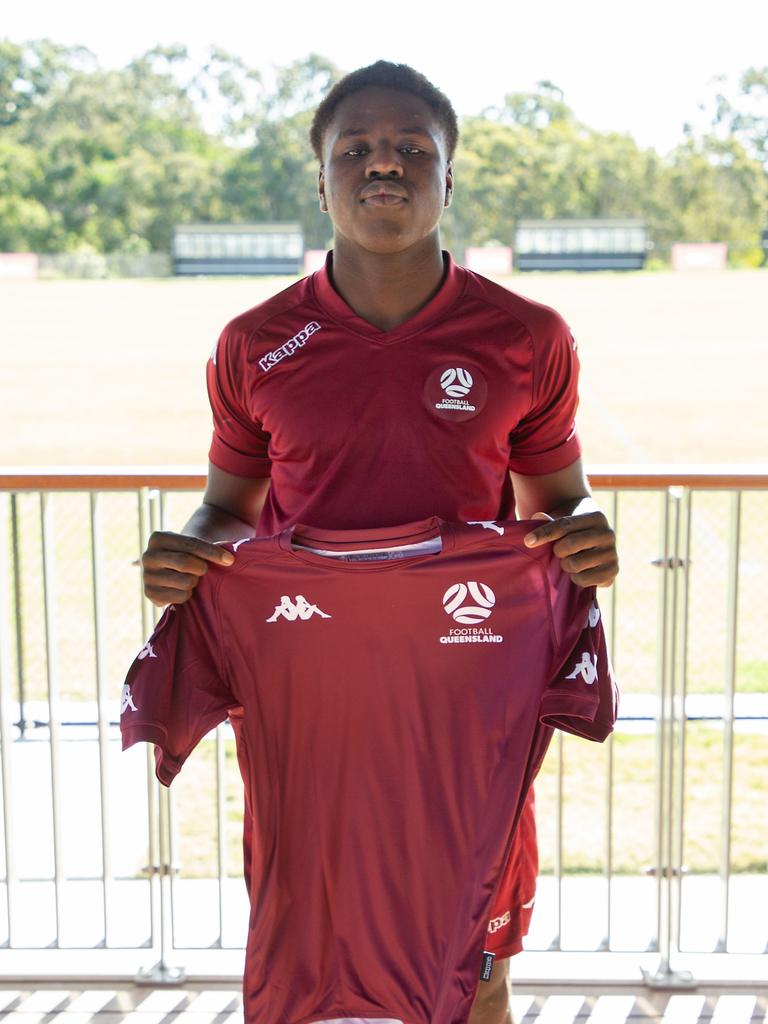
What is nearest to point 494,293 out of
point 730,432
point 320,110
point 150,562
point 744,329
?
point 320,110

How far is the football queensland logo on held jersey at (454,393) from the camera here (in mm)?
1439

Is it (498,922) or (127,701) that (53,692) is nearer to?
(127,701)

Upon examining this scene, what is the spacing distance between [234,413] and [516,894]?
2.48 ft

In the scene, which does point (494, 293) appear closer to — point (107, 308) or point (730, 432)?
point (730, 432)

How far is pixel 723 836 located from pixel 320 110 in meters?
1.70

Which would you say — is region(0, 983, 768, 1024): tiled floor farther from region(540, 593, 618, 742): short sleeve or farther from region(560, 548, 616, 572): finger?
region(560, 548, 616, 572): finger

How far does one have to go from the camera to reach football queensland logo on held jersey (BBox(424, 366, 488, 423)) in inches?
56.7

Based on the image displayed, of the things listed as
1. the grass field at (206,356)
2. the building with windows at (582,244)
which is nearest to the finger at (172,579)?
the grass field at (206,356)

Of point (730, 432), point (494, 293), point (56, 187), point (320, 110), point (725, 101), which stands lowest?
point (730, 432)

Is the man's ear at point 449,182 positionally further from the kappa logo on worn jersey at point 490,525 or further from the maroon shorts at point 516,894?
the maroon shorts at point 516,894

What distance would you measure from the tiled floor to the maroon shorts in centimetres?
68

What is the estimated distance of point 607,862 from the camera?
2426mm

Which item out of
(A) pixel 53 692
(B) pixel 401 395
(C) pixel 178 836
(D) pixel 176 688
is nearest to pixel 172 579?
(D) pixel 176 688

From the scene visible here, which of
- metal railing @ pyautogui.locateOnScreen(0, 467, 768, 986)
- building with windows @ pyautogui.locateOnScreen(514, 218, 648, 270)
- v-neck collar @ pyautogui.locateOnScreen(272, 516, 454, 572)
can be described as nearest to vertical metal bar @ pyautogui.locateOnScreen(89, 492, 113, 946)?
metal railing @ pyautogui.locateOnScreen(0, 467, 768, 986)
